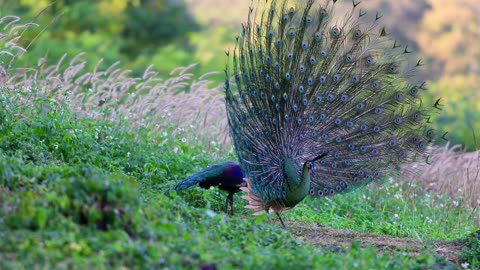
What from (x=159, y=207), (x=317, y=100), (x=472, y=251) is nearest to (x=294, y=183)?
(x=317, y=100)

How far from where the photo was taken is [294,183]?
9.66 m

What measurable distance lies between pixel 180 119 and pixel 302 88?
149 inches

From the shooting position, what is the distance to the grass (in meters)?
6.12

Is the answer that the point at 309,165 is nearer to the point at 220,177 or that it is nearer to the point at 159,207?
the point at 220,177

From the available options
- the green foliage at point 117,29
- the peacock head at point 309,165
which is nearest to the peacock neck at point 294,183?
the peacock head at point 309,165

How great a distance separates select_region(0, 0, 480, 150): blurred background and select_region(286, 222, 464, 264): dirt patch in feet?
54.6

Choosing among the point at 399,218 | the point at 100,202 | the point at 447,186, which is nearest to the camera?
the point at 100,202

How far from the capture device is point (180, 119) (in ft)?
43.6

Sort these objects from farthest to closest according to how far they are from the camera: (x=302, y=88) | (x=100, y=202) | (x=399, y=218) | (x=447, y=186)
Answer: (x=447, y=186) → (x=399, y=218) → (x=302, y=88) → (x=100, y=202)

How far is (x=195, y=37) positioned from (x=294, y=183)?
76.1 ft

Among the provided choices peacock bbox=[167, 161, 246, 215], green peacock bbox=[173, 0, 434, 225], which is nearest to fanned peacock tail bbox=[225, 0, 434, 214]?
green peacock bbox=[173, 0, 434, 225]

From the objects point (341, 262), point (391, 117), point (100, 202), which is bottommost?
point (341, 262)

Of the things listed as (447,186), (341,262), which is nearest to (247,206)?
(341,262)

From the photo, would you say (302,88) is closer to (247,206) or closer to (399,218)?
(247,206)
